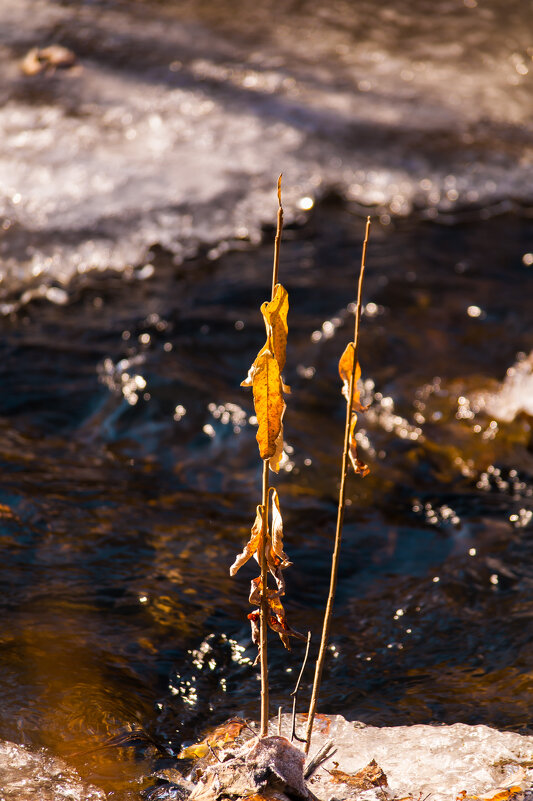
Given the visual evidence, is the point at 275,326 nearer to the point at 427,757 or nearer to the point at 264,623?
the point at 264,623

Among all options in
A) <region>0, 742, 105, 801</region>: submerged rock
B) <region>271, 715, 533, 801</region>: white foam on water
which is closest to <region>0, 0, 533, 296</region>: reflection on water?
<region>0, 742, 105, 801</region>: submerged rock

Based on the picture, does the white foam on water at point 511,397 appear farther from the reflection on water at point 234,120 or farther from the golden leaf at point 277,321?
the golden leaf at point 277,321

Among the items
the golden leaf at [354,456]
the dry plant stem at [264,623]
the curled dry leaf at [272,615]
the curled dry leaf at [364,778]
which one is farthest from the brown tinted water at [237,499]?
the golden leaf at [354,456]

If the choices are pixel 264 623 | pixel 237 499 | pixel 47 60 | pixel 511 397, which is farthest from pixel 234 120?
pixel 264 623

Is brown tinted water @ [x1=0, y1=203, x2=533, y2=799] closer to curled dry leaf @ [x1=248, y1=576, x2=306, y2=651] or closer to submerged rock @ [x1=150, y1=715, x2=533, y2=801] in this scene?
submerged rock @ [x1=150, y1=715, x2=533, y2=801]

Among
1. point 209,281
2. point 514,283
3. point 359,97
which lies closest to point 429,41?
point 359,97

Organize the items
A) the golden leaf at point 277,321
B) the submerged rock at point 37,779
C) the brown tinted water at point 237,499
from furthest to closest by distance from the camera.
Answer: the brown tinted water at point 237,499 < the submerged rock at point 37,779 < the golden leaf at point 277,321

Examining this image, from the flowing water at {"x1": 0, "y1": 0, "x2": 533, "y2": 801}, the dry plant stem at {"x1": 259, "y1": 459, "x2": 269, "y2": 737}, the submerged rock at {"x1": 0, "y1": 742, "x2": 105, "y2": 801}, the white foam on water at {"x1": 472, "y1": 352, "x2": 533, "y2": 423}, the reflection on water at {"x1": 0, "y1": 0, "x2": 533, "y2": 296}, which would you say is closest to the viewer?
the dry plant stem at {"x1": 259, "y1": 459, "x2": 269, "y2": 737}

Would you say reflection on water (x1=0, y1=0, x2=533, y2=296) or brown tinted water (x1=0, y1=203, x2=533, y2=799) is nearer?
brown tinted water (x1=0, y1=203, x2=533, y2=799)
